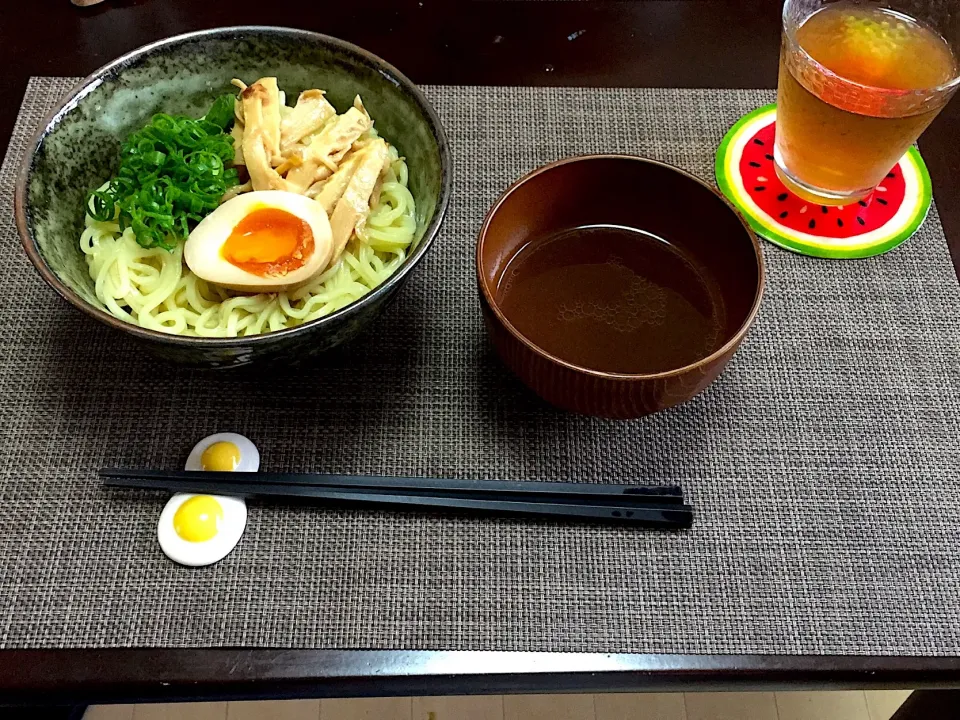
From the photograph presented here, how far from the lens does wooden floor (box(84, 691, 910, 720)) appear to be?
5.64ft

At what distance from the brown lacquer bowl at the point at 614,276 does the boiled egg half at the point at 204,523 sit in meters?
0.40

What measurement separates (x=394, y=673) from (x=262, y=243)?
58cm

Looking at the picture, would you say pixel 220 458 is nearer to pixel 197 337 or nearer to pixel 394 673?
pixel 197 337

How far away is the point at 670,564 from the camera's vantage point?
98 cm

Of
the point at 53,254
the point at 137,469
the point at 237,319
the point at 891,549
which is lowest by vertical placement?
the point at 891,549

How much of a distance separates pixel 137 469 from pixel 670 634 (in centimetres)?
71

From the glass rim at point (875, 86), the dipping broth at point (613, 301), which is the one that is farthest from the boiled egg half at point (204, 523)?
the glass rim at point (875, 86)

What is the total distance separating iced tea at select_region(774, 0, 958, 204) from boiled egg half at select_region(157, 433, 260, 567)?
38.9 inches

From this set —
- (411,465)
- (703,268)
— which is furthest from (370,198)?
(703,268)

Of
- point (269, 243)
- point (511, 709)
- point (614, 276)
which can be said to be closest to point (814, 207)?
point (614, 276)

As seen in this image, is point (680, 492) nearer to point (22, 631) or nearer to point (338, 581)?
point (338, 581)

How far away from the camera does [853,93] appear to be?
1.14m

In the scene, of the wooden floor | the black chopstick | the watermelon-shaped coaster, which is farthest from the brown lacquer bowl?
the wooden floor

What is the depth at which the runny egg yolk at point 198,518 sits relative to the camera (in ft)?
3.19
